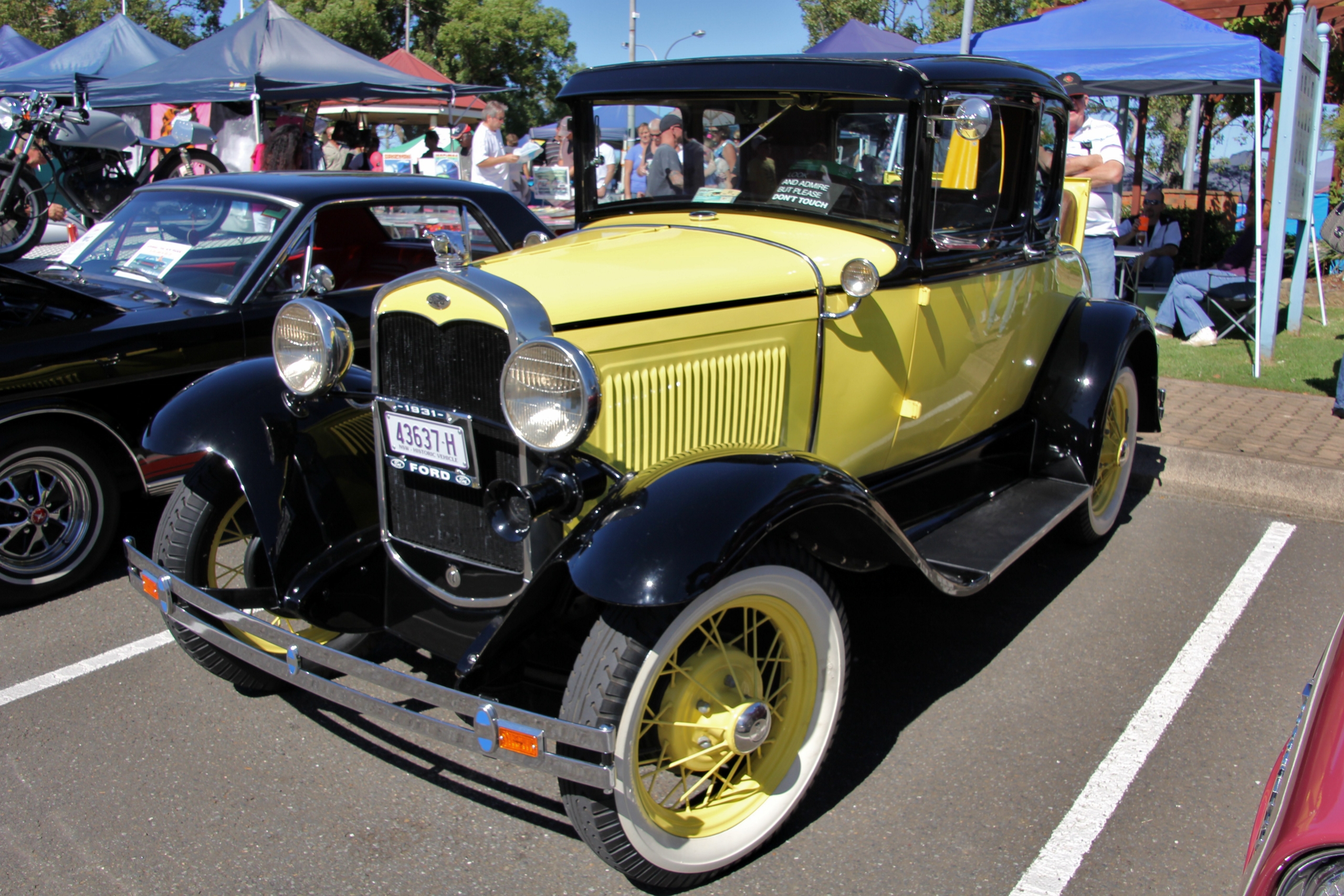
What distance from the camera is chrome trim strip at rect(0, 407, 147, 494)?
3.51 m

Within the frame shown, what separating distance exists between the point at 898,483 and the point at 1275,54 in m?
6.96

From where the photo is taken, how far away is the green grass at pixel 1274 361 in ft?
22.0

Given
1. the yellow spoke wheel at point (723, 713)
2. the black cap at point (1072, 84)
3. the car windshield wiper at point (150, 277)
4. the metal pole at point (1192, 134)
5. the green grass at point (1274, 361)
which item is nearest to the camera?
the yellow spoke wheel at point (723, 713)

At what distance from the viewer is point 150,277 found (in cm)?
437

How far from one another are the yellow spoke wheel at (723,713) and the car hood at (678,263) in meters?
0.81

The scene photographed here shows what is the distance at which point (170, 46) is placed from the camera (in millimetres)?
15844

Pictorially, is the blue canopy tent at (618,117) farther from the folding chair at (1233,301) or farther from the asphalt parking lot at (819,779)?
the folding chair at (1233,301)

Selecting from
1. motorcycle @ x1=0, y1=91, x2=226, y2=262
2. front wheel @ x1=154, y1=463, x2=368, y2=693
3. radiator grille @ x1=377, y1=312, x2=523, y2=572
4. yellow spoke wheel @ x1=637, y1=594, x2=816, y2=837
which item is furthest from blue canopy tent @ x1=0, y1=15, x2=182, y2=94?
yellow spoke wheel @ x1=637, y1=594, x2=816, y2=837

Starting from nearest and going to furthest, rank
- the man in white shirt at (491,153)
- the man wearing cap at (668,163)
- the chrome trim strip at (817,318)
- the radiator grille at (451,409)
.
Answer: the radiator grille at (451,409) → the chrome trim strip at (817,318) → the man wearing cap at (668,163) → the man in white shirt at (491,153)

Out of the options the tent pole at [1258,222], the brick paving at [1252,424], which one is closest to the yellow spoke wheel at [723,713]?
the brick paving at [1252,424]

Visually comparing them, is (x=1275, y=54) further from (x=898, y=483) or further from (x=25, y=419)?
(x=25, y=419)

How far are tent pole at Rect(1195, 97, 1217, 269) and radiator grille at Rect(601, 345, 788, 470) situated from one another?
1014 cm

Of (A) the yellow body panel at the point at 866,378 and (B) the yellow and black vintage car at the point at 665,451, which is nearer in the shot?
(B) the yellow and black vintage car at the point at 665,451

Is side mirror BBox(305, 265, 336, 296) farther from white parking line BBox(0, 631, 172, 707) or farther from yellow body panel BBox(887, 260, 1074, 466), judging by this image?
yellow body panel BBox(887, 260, 1074, 466)
